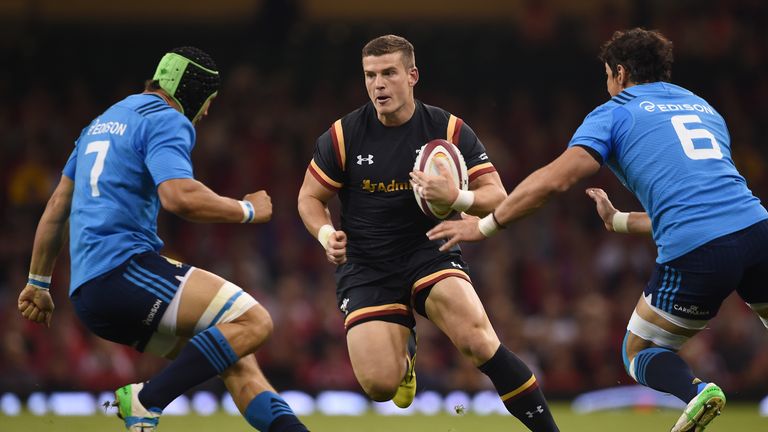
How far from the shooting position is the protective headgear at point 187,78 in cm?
593

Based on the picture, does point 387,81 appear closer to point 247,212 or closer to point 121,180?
point 247,212

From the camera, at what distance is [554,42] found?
1502cm

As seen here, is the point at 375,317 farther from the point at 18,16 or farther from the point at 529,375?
the point at 18,16

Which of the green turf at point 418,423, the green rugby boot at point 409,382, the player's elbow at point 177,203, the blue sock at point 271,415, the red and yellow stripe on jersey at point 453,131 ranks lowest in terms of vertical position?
the green turf at point 418,423

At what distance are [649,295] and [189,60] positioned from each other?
2.78 m

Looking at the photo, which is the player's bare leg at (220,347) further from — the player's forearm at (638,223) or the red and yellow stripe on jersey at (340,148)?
the player's forearm at (638,223)

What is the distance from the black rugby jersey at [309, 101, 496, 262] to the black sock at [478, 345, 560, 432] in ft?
3.18

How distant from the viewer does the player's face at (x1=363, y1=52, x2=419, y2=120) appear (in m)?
6.54

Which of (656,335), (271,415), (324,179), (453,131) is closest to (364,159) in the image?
(324,179)

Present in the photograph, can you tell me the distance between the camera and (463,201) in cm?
601

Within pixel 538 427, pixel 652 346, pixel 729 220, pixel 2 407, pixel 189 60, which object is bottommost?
pixel 2 407

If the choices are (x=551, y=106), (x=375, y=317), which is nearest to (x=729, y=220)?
(x=375, y=317)

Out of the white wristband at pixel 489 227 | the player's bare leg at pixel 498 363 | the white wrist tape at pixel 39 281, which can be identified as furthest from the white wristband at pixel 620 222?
the white wrist tape at pixel 39 281

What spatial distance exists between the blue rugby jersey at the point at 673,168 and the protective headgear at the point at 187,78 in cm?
203
